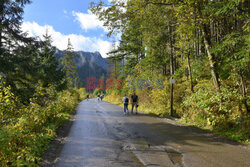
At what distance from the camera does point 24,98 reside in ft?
48.8

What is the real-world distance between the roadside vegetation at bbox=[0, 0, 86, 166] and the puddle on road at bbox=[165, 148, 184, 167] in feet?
12.4

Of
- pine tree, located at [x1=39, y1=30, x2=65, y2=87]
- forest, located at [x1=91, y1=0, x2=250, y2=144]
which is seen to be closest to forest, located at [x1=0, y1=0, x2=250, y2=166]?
forest, located at [x1=91, y1=0, x2=250, y2=144]

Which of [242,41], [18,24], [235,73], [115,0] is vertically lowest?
[235,73]

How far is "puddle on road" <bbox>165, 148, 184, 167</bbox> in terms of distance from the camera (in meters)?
4.68

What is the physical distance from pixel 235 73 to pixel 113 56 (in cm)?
2140

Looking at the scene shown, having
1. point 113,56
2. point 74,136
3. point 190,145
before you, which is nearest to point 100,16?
point 74,136

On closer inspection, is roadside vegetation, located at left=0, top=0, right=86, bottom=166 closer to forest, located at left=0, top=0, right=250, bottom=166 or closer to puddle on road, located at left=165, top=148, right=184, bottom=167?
forest, located at left=0, top=0, right=250, bottom=166

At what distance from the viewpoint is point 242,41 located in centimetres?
721

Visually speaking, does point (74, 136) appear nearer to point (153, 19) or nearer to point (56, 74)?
point (153, 19)

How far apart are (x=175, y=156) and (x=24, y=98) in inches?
560

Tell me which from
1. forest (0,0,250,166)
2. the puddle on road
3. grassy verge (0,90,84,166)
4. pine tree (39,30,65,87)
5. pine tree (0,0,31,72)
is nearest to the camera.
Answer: grassy verge (0,90,84,166)

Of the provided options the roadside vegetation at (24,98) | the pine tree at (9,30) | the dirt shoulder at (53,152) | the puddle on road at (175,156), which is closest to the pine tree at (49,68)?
the roadside vegetation at (24,98)

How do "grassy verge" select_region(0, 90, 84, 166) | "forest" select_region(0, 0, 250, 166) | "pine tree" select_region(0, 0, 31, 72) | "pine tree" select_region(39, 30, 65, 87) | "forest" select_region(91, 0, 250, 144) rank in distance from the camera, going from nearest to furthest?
1. "grassy verge" select_region(0, 90, 84, 166)
2. "forest" select_region(0, 0, 250, 166)
3. "forest" select_region(91, 0, 250, 144)
4. "pine tree" select_region(0, 0, 31, 72)
5. "pine tree" select_region(39, 30, 65, 87)

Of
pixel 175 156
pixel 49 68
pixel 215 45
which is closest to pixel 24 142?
pixel 175 156
